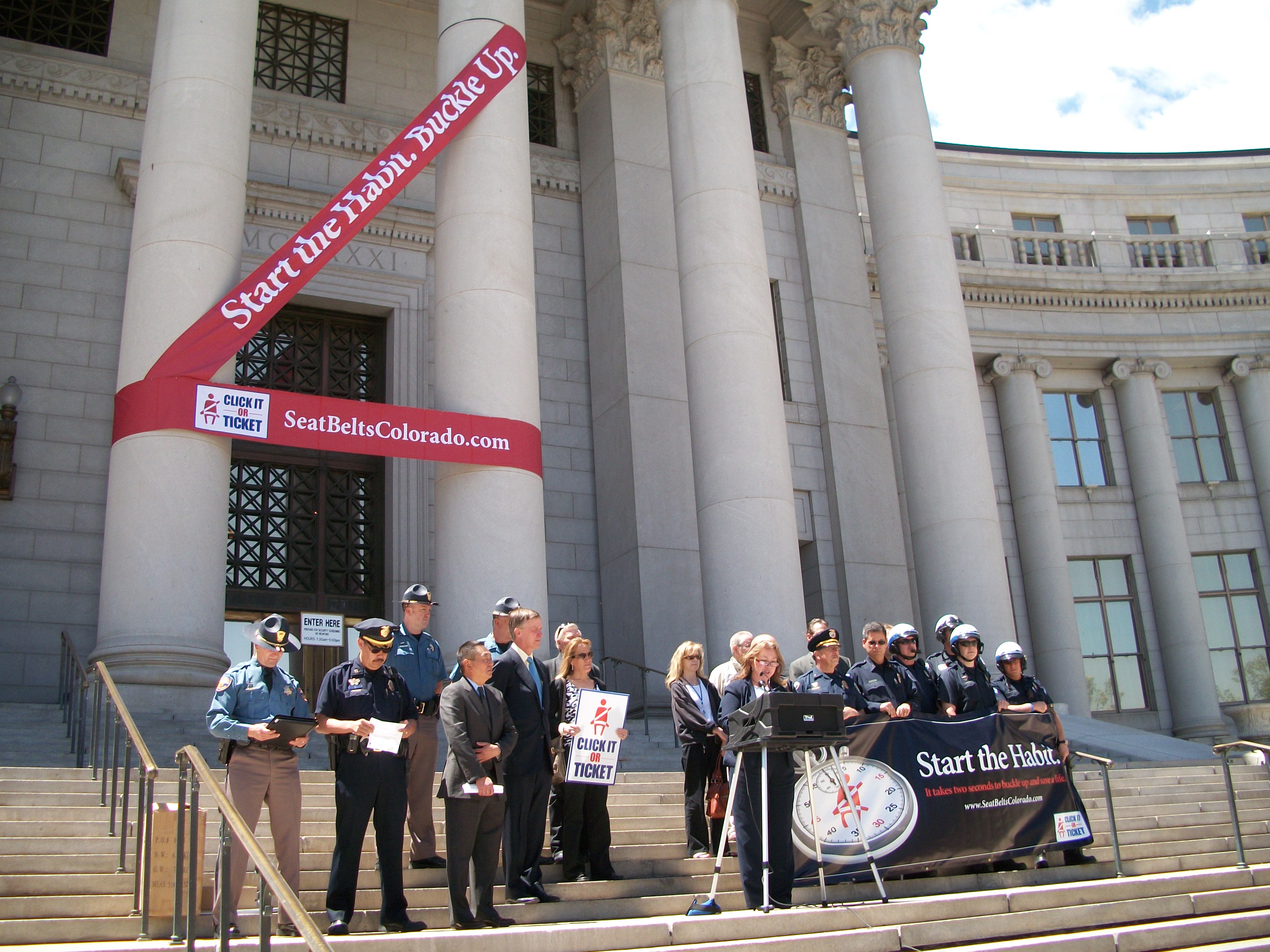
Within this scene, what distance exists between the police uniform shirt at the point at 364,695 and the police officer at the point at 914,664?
438 centimetres

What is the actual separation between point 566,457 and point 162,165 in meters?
8.08

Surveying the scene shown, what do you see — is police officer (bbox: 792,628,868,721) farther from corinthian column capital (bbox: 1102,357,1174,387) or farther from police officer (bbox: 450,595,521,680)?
corinthian column capital (bbox: 1102,357,1174,387)

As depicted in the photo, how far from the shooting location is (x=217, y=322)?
41.0ft

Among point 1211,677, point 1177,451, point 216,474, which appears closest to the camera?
point 216,474

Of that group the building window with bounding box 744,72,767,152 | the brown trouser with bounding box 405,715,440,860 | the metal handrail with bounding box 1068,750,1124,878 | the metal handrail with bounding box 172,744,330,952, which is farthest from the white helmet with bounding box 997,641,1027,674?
the building window with bounding box 744,72,767,152

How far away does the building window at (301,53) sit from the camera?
63.7 feet

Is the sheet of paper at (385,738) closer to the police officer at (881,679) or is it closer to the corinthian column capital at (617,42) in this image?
the police officer at (881,679)

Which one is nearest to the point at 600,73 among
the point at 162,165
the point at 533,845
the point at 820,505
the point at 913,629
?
the point at 820,505

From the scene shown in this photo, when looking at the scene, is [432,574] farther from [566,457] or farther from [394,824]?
[394,824]

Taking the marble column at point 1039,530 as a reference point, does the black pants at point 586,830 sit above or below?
below

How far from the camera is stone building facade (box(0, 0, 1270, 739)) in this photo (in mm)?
13477

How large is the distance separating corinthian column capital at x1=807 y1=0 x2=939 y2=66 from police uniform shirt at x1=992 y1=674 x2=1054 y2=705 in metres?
12.8

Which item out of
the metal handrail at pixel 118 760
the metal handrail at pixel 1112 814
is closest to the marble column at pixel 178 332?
the metal handrail at pixel 118 760

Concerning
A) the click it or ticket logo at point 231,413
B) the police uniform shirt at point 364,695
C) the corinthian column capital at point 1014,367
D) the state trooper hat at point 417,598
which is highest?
the corinthian column capital at point 1014,367
